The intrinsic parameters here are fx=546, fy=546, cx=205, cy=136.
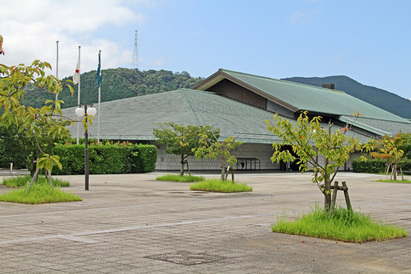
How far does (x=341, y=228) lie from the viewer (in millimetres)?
9742

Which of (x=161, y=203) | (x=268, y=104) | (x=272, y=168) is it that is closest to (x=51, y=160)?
(x=161, y=203)

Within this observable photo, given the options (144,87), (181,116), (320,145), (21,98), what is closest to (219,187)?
(320,145)

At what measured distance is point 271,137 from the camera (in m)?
43.0

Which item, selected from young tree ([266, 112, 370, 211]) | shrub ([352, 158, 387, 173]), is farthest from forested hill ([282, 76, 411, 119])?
young tree ([266, 112, 370, 211])

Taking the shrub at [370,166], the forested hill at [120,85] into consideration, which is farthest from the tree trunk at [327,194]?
the forested hill at [120,85]

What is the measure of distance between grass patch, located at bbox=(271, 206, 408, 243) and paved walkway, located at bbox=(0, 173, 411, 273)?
210mm

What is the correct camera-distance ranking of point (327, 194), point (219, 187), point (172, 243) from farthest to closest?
1. point (219, 187)
2. point (327, 194)
3. point (172, 243)

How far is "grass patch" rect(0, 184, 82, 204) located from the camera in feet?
50.4

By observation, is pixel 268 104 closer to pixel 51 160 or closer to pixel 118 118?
pixel 118 118

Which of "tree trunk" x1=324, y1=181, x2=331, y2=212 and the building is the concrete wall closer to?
the building

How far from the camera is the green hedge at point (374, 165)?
4250cm

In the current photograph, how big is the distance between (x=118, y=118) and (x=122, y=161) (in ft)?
39.8

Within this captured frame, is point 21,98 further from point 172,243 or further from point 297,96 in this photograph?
point 297,96

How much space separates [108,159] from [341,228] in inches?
1002
